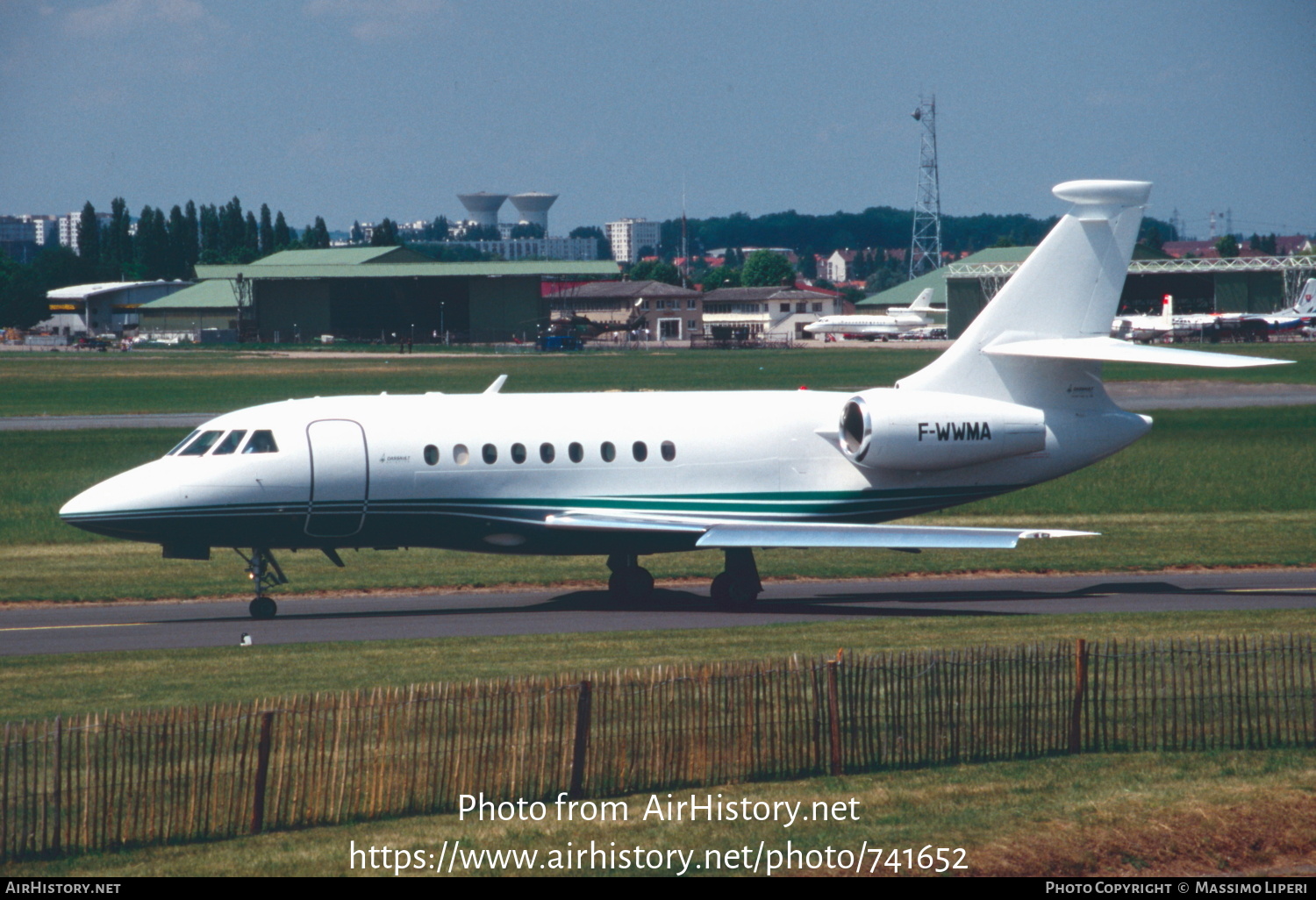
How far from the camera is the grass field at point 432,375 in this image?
83.5 meters

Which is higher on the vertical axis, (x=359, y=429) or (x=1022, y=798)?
(x=359, y=429)

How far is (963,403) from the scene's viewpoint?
27516mm

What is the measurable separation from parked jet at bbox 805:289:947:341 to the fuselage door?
143m

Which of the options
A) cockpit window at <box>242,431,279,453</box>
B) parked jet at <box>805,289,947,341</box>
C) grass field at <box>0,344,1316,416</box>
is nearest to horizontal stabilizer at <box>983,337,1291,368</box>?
cockpit window at <box>242,431,279,453</box>

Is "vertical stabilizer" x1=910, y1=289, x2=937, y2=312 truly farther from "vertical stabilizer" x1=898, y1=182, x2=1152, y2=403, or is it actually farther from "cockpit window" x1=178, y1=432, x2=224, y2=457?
"cockpit window" x1=178, y1=432, x2=224, y2=457

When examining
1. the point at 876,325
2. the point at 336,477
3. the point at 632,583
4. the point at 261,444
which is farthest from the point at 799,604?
the point at 876,325

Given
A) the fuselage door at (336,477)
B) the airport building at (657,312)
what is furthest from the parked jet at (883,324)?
the fuselage door at (336,477)

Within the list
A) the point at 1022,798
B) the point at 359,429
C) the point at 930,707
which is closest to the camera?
the point at 1022,798

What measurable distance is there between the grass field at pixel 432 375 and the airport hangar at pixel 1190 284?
31.2 meters

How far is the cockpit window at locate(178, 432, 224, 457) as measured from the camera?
25.4 metres

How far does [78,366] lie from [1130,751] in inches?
4576

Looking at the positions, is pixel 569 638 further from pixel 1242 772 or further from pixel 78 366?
pixel 78 366

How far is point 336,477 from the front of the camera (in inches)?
998
